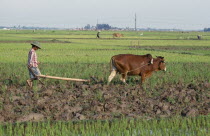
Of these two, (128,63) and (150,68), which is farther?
(150,68)

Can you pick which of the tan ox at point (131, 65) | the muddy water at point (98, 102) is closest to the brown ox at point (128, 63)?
the tan ox at point (131, 65)

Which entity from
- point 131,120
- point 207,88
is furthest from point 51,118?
point 207,88

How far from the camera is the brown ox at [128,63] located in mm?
11633

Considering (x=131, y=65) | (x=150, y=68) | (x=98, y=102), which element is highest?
(x=131, y=65)

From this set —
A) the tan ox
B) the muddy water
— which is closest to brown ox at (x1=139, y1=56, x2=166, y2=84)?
the tan ox

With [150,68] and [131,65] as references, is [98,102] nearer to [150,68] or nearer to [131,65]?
[131,65]

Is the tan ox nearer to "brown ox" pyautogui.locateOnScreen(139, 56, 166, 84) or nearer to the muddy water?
"brown ox" pyautogui.locateOnScreen(139, 56, 166, 84)

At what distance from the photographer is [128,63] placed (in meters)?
11.7

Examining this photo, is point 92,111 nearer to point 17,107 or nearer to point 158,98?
point 17,107

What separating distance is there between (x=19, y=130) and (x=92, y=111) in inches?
74.7

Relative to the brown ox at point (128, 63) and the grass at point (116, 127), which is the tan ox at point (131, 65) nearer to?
the brown ox at point (128, 63)

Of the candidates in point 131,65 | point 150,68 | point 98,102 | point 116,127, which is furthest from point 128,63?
point 116,127

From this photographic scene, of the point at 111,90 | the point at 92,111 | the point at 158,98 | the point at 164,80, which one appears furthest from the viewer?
the point at 164,80

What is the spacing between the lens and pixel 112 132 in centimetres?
686
